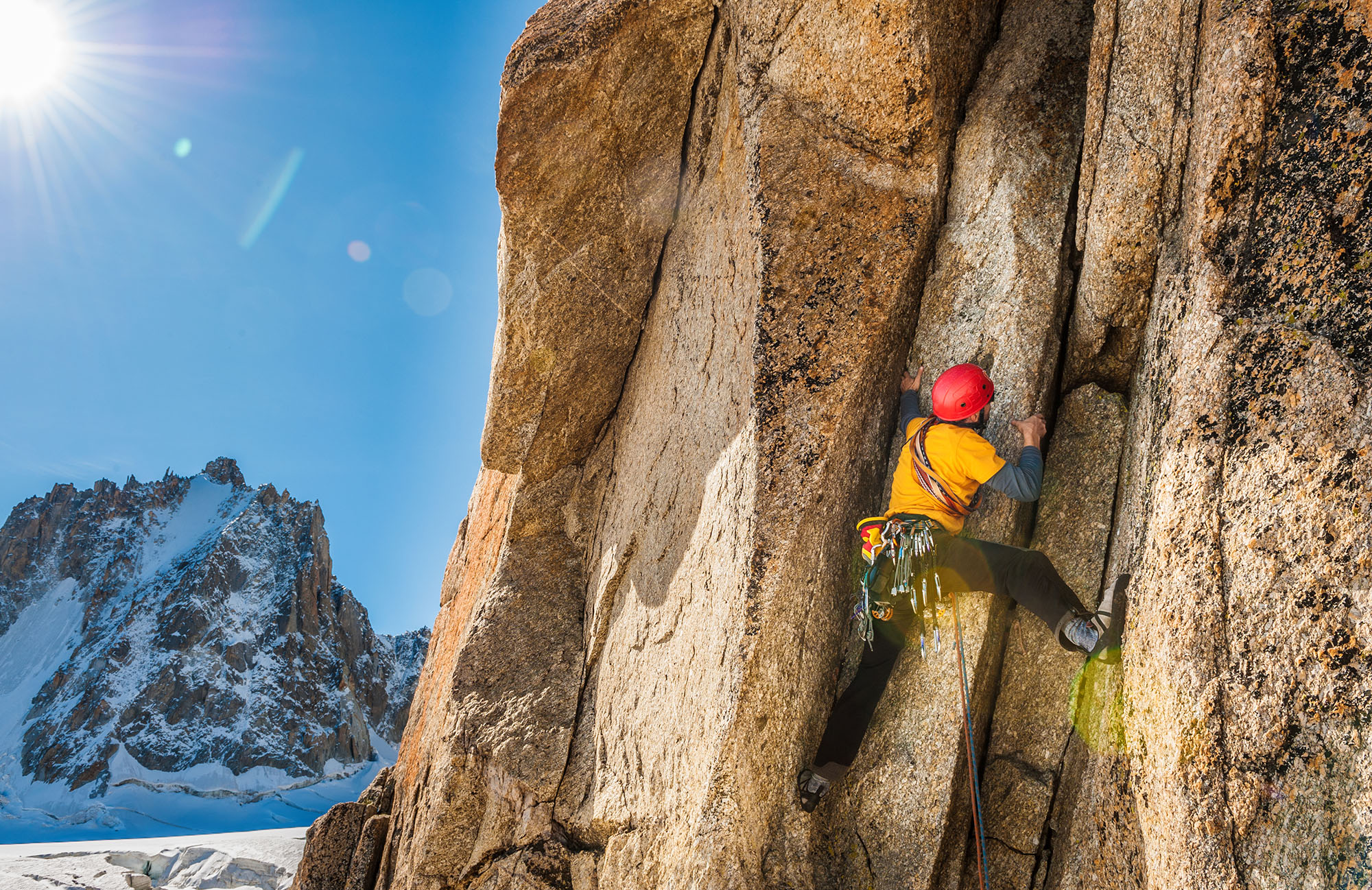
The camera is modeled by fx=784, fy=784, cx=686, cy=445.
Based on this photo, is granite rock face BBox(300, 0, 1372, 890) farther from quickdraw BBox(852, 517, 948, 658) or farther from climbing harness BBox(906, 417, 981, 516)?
climbing harness BBox(906, 417, 981, 516)

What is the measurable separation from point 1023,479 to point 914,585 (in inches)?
39.0

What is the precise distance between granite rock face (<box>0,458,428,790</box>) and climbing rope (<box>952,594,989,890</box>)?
14726 cm

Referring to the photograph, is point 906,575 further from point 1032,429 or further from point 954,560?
point 1032,429

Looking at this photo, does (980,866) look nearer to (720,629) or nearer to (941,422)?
(720,629)

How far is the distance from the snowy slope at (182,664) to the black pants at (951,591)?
439ft

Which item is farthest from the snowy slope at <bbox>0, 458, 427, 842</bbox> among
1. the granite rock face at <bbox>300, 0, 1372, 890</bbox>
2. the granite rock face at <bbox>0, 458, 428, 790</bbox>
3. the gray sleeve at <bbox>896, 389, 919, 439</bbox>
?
the gray sleeve at <bbox>896, 389, 919, 439</bbox>

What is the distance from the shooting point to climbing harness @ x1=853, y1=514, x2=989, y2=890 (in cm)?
514

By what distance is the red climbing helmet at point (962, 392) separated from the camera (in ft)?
17.1

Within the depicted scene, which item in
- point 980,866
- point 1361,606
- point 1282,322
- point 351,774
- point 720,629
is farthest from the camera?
point 351,774

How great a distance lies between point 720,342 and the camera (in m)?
7.12

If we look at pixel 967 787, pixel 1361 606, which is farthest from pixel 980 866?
pixel 1361 606

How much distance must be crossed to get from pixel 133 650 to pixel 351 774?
45165mm

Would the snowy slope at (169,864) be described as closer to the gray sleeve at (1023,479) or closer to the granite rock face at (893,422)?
the granite rock face at (893,422)

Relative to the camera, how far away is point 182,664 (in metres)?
137
